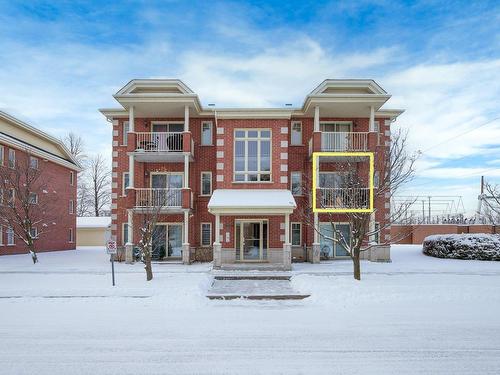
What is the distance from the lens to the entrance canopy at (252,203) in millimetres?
18094

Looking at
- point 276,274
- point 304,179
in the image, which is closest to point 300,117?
point 304,179

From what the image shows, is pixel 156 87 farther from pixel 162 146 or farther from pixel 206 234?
pixel 206 234

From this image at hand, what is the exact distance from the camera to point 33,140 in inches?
1099

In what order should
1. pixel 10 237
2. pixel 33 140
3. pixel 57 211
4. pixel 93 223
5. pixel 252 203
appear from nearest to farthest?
pixel 252 203
pixel 10 237
pixel 33 140
pixel 57 211
pixel 93 223

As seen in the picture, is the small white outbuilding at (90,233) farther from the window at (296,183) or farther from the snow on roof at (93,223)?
the window at (296,183)

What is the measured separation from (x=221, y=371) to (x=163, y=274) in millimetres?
10484

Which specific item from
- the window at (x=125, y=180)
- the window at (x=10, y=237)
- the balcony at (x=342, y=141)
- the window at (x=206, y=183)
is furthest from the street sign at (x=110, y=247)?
the window at (x=10, y=237)

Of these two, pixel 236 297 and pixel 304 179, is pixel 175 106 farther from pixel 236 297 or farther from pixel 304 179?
pixel 236 297

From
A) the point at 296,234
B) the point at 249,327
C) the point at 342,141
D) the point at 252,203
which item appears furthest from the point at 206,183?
the point at 249,327

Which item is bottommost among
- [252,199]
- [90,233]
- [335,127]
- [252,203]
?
[90,233]

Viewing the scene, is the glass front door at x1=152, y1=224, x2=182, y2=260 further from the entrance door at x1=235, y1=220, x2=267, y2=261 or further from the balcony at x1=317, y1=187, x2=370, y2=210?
the balcony at x1=317, y1=187, x2=370, y2=210

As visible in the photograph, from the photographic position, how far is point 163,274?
52.6 feet

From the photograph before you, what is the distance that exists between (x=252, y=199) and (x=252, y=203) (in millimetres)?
573

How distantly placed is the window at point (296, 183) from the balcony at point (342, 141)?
2.10 metres
